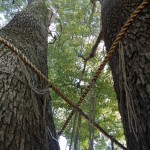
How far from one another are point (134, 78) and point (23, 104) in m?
0.97

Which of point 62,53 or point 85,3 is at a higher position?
point 85,3

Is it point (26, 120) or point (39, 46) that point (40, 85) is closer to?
point (26, 120)

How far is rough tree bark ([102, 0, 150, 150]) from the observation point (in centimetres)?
155

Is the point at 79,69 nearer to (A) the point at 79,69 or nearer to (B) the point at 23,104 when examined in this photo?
(A) the point at 79,69

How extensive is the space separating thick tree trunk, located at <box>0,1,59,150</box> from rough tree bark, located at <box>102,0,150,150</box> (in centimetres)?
61

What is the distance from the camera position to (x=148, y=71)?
5.65 ft

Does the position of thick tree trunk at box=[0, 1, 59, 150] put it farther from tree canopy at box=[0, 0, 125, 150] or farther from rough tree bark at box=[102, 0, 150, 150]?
tree canopy at box=[0, 0, 125, 150]

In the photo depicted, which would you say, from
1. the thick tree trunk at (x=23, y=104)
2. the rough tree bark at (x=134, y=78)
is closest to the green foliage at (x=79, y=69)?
the thick tree trunk at (x=23, y=104)

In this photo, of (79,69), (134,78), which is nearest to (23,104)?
(134,78)

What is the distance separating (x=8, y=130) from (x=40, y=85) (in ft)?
2.96

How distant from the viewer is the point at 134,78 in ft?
5.89

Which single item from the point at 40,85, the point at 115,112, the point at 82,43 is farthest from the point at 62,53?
the point at 40,85

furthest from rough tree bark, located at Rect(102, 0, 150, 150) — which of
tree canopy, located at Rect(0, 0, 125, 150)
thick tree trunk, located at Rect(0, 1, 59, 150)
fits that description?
tree canopy, located at Rect(0, 0, 125, 150)

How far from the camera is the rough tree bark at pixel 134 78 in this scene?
1548 millimetres
